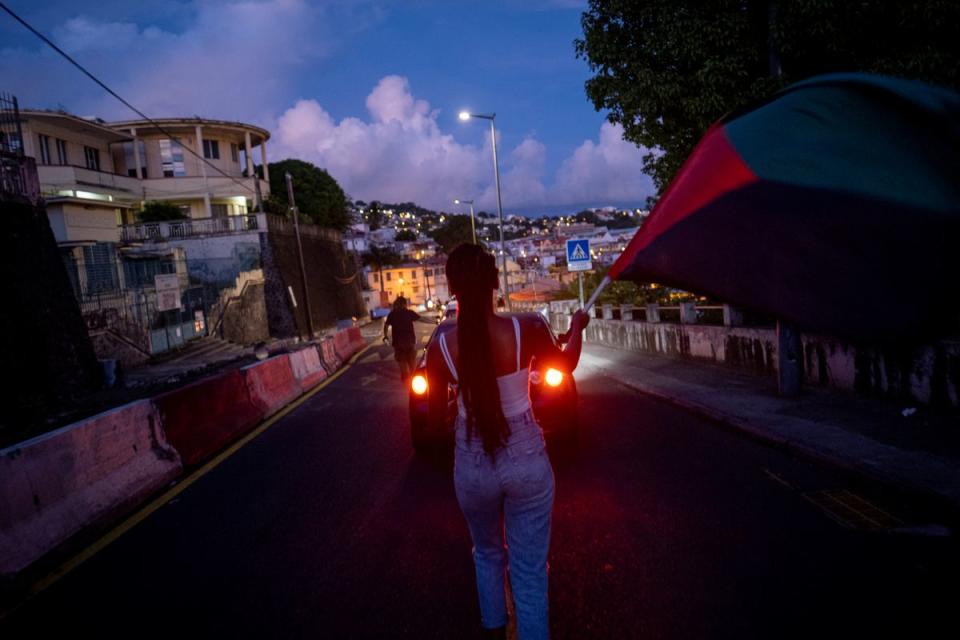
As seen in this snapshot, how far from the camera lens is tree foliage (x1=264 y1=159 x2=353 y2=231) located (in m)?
59.5

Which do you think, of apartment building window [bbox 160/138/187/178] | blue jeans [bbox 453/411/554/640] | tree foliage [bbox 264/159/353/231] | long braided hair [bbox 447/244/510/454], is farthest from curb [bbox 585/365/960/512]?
tree foliage [bbox 264/159/353/231]

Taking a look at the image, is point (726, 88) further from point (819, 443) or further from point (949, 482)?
point (949, 482)

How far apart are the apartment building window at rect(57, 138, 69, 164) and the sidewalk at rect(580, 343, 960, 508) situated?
37.1m

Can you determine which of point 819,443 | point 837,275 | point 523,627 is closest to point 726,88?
point 819,443

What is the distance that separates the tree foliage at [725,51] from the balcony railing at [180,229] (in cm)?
3076

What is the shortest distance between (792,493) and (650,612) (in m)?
2.53

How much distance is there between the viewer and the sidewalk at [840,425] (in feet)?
17.5

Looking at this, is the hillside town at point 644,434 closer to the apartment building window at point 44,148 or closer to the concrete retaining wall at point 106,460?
the concrete retaining wall at point 106,460

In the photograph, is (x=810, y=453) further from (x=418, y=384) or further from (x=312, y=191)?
(x=312, y=191)

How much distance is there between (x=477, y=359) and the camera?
8.50 feet

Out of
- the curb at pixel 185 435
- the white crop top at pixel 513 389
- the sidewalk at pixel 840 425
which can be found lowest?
the sidewalk at pixel 840 425

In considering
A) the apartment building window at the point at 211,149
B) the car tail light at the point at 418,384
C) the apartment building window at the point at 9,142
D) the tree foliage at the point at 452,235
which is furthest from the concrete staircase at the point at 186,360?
the tree foliage at the point at 452,235

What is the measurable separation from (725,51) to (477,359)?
33.1 ft

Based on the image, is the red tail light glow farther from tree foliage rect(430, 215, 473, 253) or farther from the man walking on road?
tree foliage rect(430, 215, 473, 253)
